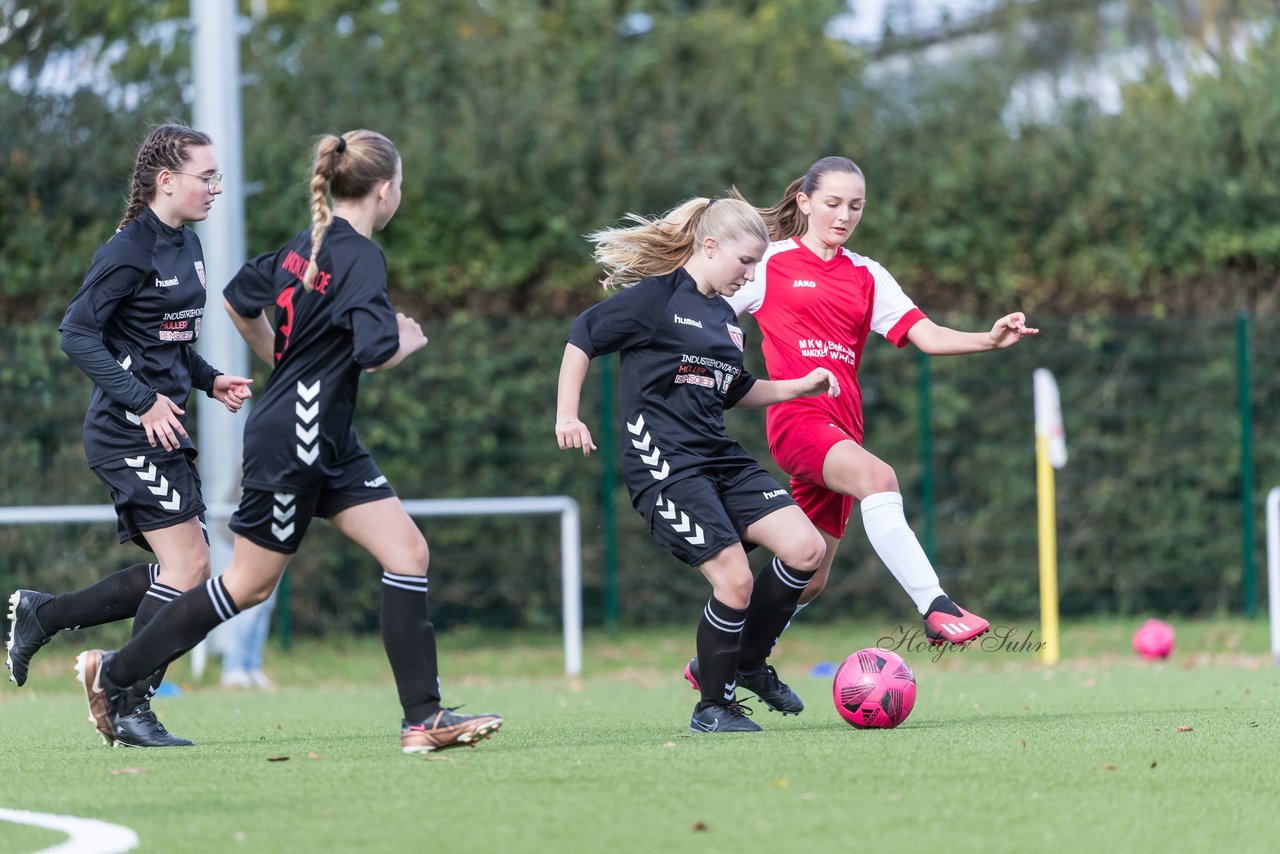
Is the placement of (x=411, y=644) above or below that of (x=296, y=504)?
below

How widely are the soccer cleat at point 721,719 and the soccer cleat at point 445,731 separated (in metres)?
1.10

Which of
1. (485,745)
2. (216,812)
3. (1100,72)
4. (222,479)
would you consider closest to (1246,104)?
(1100,72)

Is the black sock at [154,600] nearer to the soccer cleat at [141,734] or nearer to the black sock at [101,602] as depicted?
the soccer cleat at [141,734]

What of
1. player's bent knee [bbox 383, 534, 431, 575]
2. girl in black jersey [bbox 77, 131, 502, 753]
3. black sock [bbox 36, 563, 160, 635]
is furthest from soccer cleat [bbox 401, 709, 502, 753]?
black sock [bbox 36, 563, 160, 635]

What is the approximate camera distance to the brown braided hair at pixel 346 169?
4738mm

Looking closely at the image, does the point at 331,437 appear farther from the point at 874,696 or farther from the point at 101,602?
the point at 874,696

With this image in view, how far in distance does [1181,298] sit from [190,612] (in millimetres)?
10082

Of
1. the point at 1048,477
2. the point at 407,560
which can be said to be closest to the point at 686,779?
the point at 407,560

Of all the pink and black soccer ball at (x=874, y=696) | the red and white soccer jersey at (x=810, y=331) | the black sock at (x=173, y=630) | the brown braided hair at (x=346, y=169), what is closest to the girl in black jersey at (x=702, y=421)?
the pink and black soccer ball at (x=874, y=696)

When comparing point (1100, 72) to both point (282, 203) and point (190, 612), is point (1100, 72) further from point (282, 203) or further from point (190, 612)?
point (190, 612)

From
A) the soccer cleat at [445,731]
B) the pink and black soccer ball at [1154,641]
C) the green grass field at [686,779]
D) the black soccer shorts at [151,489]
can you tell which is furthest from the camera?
the pink and black soccer ball at [1154,641]

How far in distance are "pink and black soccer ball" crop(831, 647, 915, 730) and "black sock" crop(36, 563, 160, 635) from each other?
2.58 m

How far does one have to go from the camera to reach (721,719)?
5.68 m

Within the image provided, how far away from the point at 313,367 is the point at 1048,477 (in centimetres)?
713
